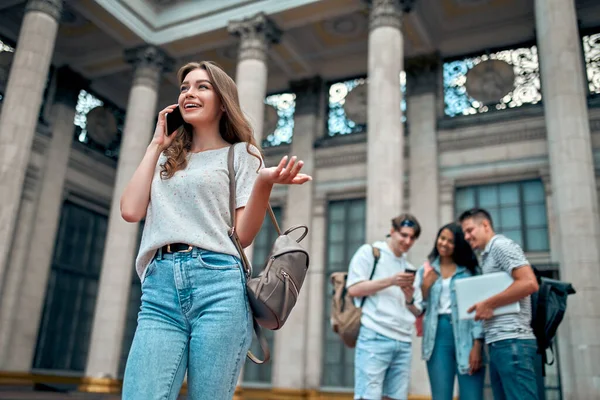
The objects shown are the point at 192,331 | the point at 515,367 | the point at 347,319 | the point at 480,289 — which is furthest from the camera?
the point at 347,319

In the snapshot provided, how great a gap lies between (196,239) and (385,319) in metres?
3.57

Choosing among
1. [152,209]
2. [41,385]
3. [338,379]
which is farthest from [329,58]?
[152,209]

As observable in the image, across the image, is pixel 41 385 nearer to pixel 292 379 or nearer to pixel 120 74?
pixel 292 379

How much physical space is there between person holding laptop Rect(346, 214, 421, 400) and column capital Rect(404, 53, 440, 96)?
10.7 m

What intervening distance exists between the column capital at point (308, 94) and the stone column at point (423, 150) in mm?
2849

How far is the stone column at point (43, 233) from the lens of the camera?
15.5 meters

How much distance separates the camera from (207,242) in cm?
195

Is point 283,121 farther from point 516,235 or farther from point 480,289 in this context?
point 480,289

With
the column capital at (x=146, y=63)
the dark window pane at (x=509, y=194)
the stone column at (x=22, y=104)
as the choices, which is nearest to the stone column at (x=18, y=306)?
the stone column at (x=22, y=104)

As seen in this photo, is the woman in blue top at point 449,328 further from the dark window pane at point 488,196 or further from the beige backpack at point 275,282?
the dark window pane at point 488,196

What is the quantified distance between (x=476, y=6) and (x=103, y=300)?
1178 centimetres

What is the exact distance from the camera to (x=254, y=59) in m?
13.9

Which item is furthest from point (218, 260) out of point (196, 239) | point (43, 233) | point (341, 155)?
point (43, 233)

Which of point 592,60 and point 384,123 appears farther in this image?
point 592,60
